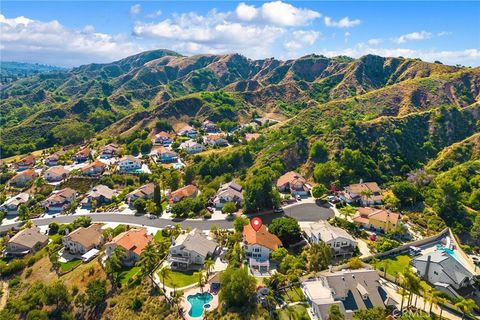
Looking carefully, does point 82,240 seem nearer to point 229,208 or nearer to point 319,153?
point 229,208

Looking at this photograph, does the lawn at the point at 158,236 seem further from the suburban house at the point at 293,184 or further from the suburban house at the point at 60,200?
the suburban house at the point at 60,200

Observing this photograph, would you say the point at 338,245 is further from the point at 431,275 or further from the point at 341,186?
the point at 341,186

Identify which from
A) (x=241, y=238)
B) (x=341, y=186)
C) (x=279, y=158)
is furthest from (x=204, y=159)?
(x=241, y=238)

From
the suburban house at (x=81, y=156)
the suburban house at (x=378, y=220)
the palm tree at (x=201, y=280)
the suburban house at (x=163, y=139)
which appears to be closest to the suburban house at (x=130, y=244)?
the palm tree at (x=201, y=280)

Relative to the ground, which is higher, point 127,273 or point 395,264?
point 395,264

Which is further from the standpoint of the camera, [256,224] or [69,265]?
[256,224]

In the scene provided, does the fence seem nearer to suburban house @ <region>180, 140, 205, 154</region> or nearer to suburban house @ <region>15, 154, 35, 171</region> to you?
suburban house @ <region>180, 140, 205, 154</region>

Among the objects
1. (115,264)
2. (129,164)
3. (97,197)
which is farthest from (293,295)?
(129,164)
